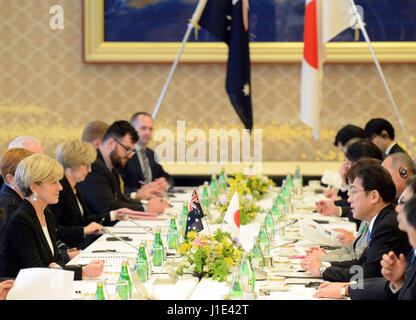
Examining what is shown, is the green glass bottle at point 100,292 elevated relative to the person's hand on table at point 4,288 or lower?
elevated

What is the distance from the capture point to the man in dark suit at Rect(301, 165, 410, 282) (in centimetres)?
308

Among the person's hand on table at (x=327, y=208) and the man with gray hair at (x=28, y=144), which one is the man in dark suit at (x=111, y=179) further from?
the person's hand on table at (x=327, y=208)

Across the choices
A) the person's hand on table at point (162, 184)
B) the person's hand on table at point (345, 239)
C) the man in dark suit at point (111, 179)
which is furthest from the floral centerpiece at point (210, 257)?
the person's hand on table at point (162, 184)

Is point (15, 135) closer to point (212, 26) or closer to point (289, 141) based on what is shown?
point (212, 26)

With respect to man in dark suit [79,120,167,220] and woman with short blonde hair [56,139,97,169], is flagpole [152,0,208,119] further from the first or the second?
woman with short blonde hair [56,139,97,169]

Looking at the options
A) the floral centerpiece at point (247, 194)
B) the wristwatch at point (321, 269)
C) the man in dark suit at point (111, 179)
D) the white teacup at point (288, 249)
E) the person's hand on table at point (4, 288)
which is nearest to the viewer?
the person's hand on table at point (4, 288)

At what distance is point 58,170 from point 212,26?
426 cm

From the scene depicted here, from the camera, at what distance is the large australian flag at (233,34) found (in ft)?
23.9

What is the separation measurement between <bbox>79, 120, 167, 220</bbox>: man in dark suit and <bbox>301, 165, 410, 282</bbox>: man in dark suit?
1982 millimetres

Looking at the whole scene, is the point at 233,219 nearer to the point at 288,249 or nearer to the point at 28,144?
the point at 288,249

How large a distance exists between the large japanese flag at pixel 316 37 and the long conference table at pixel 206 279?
2.02 meters

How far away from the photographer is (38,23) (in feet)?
26.6

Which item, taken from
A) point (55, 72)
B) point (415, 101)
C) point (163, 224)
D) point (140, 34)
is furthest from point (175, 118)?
point (163, 224)

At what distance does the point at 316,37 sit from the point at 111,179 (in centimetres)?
293
